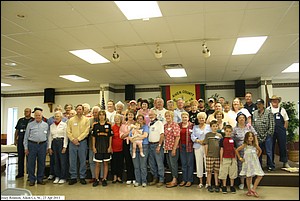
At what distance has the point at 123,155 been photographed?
4.45 metres

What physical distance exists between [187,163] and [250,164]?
994 millimetres

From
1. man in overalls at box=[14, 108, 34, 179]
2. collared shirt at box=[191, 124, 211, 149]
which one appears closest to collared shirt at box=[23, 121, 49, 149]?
man in overalls at box=[14, 108, 34, 179]

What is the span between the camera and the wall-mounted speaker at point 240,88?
9133mm

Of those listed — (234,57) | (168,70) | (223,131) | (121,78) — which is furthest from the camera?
(121,78)

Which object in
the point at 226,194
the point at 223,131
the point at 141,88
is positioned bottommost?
the point at 226,194

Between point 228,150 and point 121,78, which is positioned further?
point 121,78

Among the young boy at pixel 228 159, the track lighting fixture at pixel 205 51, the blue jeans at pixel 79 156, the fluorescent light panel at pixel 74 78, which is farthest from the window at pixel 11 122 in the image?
the young boy at pixel 228 159

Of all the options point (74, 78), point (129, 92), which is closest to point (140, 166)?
point (74, 78)

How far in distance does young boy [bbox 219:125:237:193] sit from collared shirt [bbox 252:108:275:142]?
79 cm

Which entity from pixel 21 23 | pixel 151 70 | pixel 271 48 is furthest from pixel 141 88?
pixel 21 23

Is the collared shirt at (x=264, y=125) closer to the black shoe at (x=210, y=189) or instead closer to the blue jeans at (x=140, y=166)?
the black shoe at (x=210, y=189)

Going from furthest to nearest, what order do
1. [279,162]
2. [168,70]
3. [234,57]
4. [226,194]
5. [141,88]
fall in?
1. [141,88]
2. [168,70]
3. [234,57]
4. [279,162]
5. [226,194]

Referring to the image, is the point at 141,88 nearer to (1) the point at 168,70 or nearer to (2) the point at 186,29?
(1) the point at 168,70

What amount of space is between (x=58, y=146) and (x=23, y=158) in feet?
3.97
